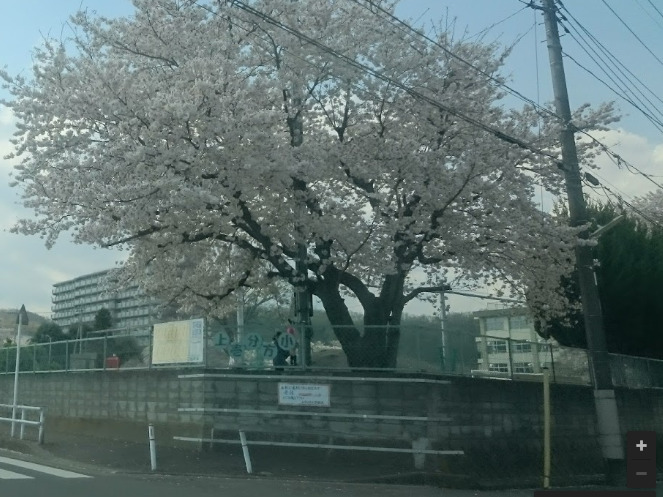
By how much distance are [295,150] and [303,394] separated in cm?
499

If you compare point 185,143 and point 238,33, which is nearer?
point 185,143

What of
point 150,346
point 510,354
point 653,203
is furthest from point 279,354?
point 653,203

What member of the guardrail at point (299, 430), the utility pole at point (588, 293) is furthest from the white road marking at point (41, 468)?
the utility pole at point (588, 293)

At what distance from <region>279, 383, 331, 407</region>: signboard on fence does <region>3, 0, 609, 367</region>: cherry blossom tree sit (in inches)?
46.5

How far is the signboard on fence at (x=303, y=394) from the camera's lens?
51.5 ft

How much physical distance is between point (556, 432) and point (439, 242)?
208 inches

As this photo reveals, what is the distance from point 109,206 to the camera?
16.2 m

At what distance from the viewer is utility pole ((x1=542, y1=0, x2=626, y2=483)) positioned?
53.8 ft

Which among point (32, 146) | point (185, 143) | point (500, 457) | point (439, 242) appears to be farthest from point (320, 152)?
point (500, 457)

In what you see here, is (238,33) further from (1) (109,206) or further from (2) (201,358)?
(2) (201,358)

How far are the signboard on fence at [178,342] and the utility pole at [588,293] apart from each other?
8.29 metres

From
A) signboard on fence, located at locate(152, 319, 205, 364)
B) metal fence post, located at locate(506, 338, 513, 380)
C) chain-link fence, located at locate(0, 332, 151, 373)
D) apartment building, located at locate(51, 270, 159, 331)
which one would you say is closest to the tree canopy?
metal fence post, located at locate(506, 338, 513, 380)

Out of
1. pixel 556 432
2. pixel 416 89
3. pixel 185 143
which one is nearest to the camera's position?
pixel 185 143

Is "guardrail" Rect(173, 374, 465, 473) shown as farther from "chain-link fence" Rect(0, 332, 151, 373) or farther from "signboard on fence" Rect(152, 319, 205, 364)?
"chain-link fence" Rect(0, 332, 151, 373)
